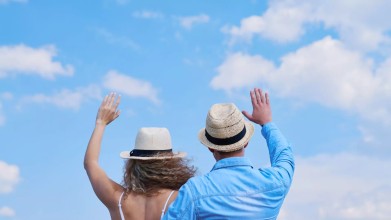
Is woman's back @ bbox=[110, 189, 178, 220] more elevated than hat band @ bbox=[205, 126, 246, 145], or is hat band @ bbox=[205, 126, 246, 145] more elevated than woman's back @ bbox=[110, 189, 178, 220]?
hat band @ bbox=[205, 126, 246, 145]

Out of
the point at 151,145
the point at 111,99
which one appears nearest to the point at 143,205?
the point at 151,145

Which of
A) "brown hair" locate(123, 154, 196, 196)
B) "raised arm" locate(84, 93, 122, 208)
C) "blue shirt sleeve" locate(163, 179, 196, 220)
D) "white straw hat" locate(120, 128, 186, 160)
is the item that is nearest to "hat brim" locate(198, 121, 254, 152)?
"blue shirt sleeve" locate(163, 179, 196, 220)

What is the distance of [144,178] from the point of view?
6086mm

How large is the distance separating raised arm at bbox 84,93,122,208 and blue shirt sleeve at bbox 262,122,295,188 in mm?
1693

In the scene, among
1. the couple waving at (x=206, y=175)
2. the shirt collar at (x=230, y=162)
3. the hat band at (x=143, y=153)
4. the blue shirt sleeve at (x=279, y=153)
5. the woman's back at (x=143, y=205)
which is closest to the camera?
the couple waving at (x=206, y=175)

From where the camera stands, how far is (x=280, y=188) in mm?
5168

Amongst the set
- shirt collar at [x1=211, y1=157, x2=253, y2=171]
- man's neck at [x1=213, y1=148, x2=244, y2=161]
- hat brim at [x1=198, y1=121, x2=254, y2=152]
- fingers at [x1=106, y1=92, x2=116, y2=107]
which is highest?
fingers at [x1=106, y1=92, x2=116, y2=107]

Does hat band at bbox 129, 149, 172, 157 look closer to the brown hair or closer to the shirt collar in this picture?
the brown hair

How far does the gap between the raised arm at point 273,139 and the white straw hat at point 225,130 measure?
0.36 m

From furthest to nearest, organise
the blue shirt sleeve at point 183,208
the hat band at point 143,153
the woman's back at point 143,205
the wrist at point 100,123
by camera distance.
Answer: the wrist at point 100,123 < the hat band at point 143,153 < the woman's back at point 143,205 < the blue shirt sleeve at point 183,208

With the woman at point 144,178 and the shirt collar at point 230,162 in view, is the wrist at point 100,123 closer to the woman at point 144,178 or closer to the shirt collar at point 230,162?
the woman at point 144,178

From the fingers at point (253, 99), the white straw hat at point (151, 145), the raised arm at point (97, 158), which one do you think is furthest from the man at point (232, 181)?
the raised arm at point (97, 158)

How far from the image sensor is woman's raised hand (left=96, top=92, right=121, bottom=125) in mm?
6926

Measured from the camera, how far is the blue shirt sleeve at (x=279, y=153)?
530 cm
